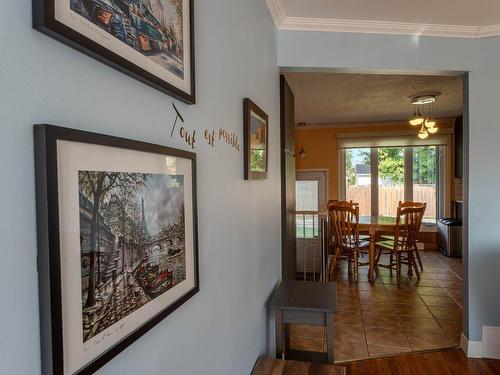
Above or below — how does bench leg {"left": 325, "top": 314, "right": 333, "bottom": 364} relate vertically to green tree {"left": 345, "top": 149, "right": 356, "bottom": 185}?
below

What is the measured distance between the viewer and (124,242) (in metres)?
0.65

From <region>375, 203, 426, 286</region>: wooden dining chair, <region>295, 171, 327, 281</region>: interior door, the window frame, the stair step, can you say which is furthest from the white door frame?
the stair step

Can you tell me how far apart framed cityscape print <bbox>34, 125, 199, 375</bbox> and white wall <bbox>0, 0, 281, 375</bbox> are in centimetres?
2

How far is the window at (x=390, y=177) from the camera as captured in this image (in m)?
6.43

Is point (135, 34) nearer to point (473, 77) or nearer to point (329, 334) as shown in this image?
point (329, 334)

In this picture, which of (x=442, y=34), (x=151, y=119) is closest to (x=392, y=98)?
(x=442, y=34)

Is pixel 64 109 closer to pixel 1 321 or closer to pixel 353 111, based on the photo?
pixel 1 321

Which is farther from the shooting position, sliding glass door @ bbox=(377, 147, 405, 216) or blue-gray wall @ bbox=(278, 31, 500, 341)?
sliding glass door @ bbox=(377, 147, 405, 216)

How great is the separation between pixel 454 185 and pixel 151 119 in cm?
670

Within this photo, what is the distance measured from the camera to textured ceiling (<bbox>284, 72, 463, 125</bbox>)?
12.2 ft

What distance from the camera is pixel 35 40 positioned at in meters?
0.49

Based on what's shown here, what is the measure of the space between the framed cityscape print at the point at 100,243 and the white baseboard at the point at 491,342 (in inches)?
108

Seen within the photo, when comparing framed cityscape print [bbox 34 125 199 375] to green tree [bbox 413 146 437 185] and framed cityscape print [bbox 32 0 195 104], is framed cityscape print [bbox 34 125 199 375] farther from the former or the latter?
green tree [bbox 413 146 437 185]

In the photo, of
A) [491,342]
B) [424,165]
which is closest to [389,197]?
[424,165]
